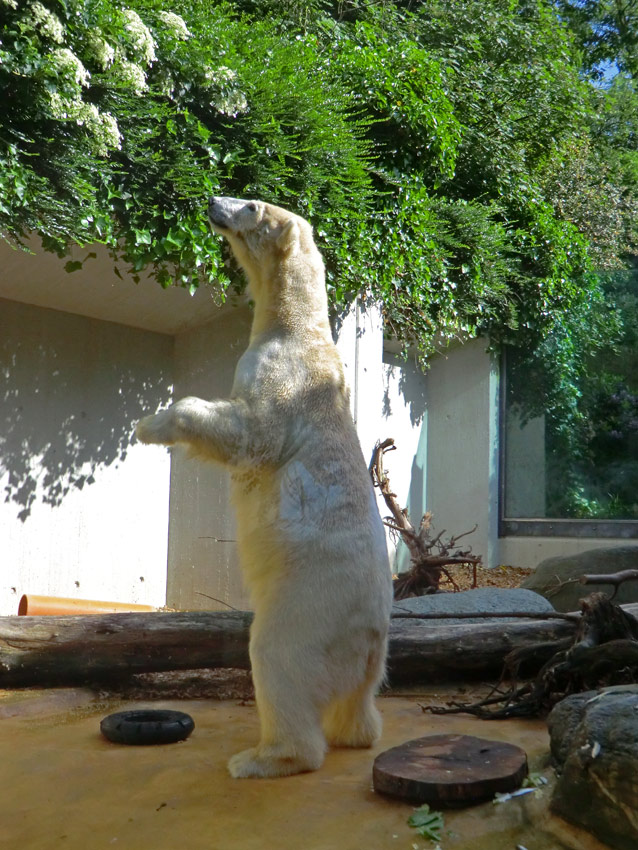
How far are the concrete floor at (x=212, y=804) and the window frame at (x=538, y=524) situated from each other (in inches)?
321

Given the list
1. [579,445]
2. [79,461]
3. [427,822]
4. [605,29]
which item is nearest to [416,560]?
[79,461]

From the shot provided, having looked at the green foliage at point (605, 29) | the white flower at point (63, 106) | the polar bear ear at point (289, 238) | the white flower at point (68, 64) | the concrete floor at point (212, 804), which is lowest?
the concrete floor at point (212, 804)

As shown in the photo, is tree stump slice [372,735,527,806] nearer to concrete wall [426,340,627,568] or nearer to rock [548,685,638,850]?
rock [548,685,638,850]

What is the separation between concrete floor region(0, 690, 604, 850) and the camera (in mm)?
2654

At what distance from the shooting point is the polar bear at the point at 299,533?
3285mm


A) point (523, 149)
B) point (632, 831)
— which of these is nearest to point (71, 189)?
point (632, 831)

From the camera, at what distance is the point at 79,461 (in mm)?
9039

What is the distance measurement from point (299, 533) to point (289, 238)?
170 cm

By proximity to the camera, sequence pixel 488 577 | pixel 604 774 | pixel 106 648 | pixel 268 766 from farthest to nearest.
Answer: pixel 488 577
pixel 106 648
pixel 268 766
pixel 604 774

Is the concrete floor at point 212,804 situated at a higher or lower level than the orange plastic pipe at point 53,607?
lower

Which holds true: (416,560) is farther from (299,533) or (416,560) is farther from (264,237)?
(299,533)

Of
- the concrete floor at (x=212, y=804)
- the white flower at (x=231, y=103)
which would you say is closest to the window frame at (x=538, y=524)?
the white flower at (x=231, y=103)

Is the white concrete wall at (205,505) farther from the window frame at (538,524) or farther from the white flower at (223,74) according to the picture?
the window frame at (538,524)

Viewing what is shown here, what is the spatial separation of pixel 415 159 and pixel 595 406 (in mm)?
5019
